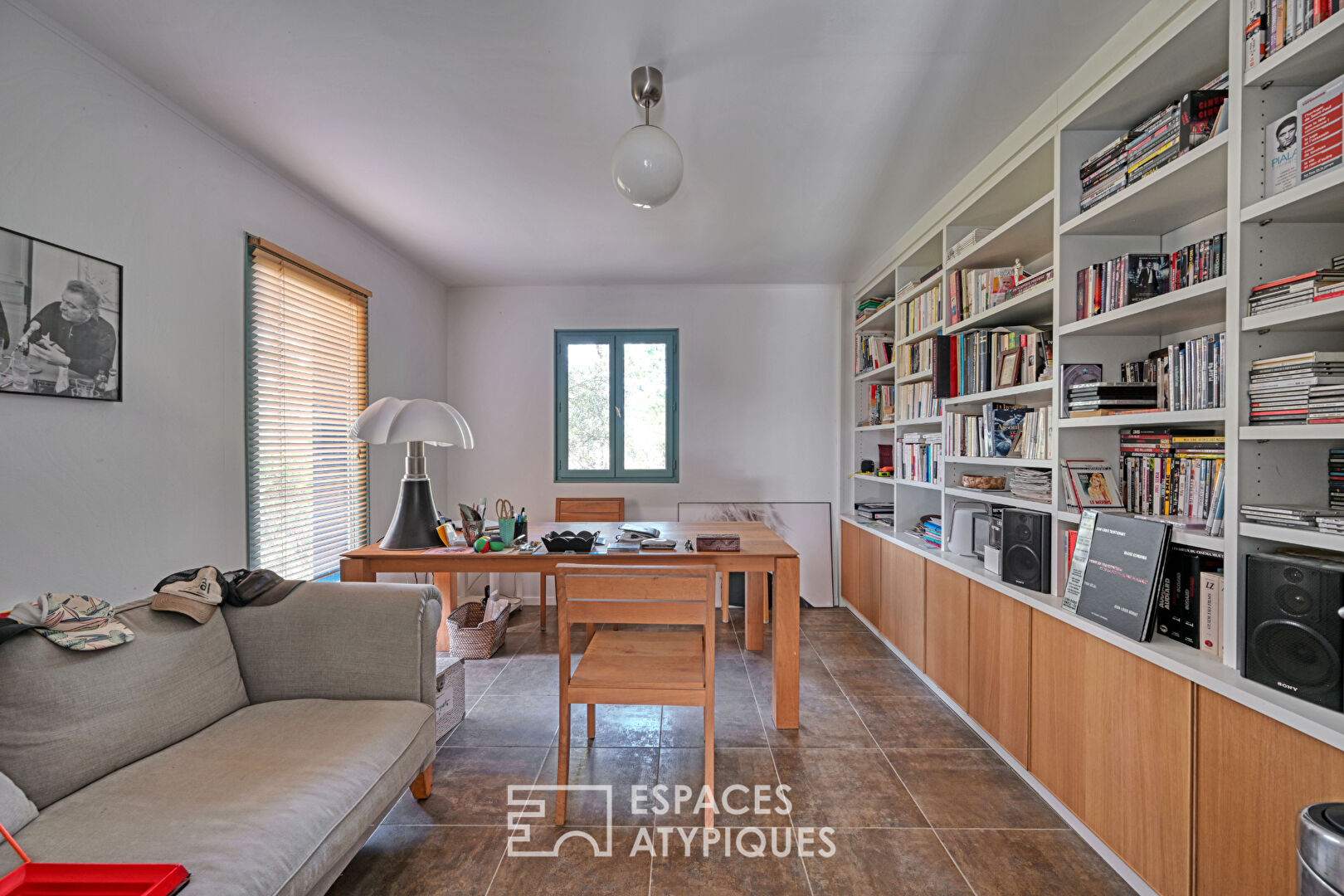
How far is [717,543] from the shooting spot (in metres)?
2.55

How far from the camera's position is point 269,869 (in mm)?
→ 1104

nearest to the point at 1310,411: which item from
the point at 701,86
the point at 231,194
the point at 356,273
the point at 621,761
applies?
the point at 701,86

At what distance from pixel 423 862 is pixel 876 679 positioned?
7.79 feet

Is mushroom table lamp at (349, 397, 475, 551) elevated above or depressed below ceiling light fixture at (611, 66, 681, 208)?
below

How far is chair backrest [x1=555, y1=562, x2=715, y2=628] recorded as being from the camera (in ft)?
5.86

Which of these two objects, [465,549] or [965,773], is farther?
[465,549]

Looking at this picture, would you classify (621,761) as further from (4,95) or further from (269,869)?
(4,95)

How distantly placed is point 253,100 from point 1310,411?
3427 mm

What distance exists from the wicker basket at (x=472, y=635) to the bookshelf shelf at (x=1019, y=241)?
343cm

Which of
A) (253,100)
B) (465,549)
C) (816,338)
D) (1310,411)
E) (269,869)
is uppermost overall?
(253,100)

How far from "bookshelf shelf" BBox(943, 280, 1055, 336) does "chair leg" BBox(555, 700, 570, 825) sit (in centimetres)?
243

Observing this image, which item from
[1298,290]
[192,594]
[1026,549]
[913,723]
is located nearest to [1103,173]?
[1298,290]

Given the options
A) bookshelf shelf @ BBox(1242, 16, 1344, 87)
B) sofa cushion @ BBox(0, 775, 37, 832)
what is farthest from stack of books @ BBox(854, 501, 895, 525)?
sofa cushion @ BBox(0, 775, 37, 832)

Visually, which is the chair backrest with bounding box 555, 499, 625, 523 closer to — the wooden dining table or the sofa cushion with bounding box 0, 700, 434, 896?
the wooden dining table
